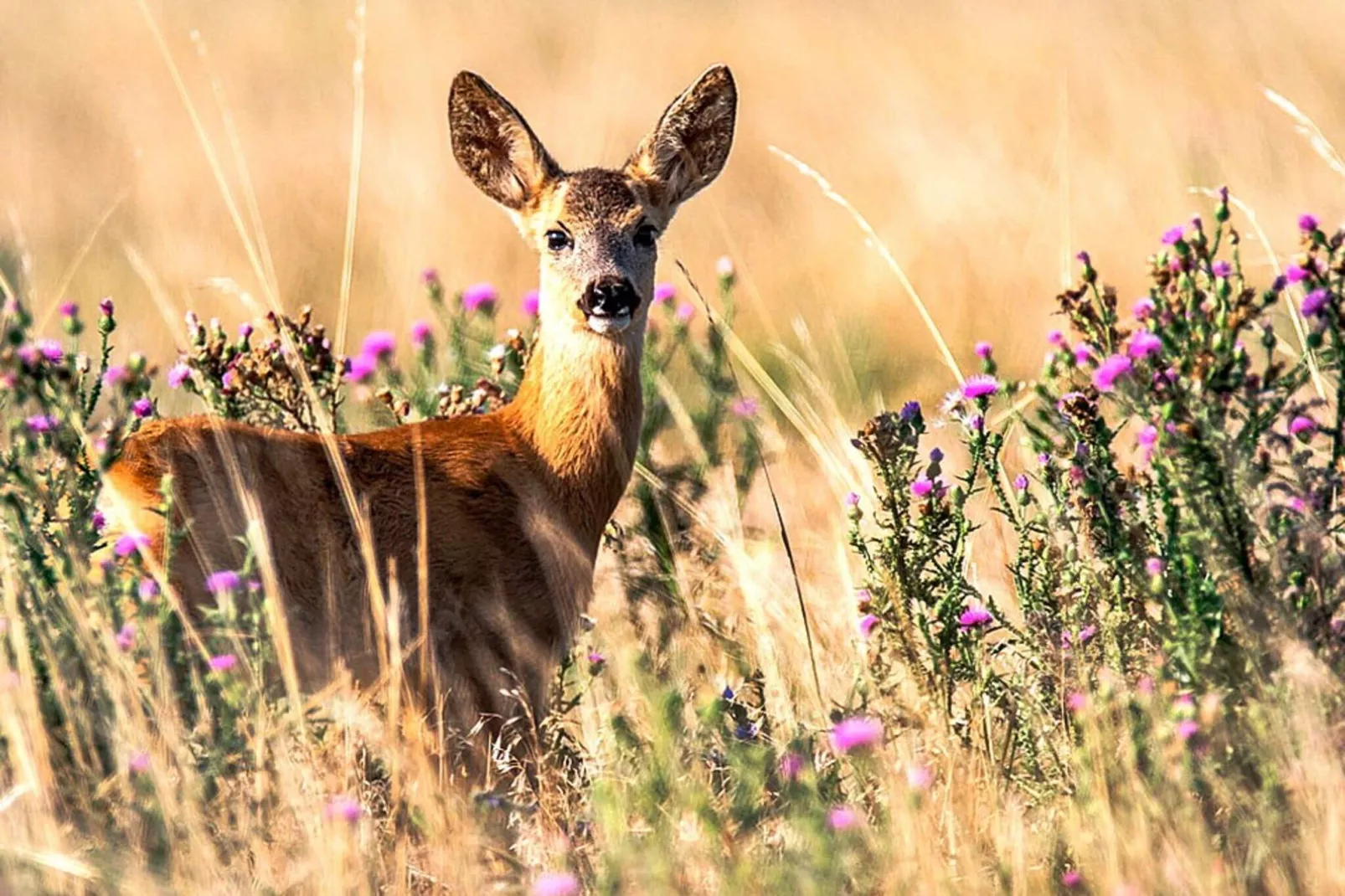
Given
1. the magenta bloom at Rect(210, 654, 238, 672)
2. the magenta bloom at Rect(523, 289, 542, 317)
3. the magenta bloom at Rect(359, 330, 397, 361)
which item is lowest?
the magenta bloom at Rect(210, 654, 238, 672)

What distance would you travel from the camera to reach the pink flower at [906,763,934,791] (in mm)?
3510

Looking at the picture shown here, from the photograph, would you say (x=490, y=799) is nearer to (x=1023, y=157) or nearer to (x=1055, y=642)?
(x=1055, y=642)

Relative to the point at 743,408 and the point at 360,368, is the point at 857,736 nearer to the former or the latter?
the point at 743,408

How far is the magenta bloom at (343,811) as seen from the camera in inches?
144

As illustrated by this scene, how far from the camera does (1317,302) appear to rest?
13.1ft

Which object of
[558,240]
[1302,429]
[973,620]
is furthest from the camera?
[558,240]

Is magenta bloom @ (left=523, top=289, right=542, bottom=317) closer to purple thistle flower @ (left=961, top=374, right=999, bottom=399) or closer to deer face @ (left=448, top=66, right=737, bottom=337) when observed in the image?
deer face @ (left=448, top=66, right=737, bottom=337)

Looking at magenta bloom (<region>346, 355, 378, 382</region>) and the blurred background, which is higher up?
the blurred background

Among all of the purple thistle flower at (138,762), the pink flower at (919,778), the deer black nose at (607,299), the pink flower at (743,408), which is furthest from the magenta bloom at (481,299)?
the pink flower at (919,778)

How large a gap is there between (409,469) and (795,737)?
50.9 inches

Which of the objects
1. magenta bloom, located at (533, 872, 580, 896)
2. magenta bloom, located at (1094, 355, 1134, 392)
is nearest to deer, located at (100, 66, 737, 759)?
magenta bloom, located at (533, 872, 580, 896)

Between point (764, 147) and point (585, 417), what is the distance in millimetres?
7534

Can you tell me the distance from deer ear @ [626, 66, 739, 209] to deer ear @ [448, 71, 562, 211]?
283mm

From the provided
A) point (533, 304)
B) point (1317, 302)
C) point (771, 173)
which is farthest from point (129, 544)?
point (771, 173)
